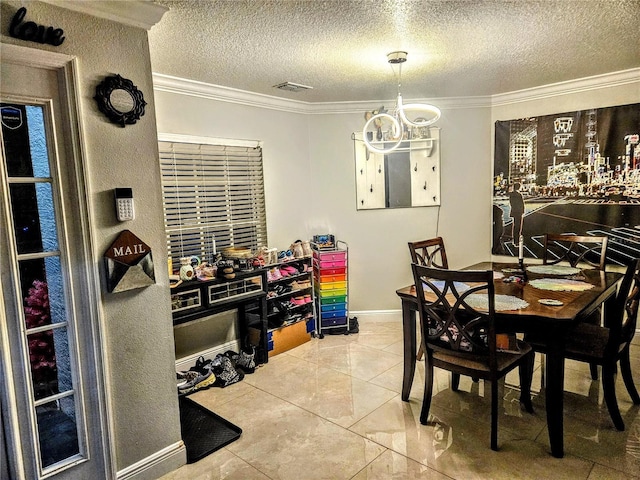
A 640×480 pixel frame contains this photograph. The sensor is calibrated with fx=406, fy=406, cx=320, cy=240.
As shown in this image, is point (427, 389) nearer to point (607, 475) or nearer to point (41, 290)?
point (607, 475)

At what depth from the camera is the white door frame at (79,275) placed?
1708 millimetres

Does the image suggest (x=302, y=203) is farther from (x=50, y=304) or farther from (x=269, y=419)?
(x=50, y=304)

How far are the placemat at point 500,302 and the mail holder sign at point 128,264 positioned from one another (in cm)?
184

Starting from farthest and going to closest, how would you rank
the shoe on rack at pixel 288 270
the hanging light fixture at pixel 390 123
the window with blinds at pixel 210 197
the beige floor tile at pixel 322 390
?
the shoe on rack at pixel 288 270 < the window with blinds at pixel 210 197 < the hanging light fixture at pixel 390 123 < the beige floor tile at pixel 322 390

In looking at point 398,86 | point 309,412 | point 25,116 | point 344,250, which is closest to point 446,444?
point 309,412

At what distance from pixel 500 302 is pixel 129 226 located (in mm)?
2136

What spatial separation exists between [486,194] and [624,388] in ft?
7.45

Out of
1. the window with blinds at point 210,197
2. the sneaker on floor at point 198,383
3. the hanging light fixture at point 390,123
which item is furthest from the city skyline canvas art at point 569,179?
the sneaker on floor at point 198,383

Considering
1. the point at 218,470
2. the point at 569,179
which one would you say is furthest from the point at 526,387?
the point at 569,179

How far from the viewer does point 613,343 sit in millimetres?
2387

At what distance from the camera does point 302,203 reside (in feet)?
14.6

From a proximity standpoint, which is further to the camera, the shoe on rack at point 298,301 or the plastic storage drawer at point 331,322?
the plastic storage drawer at point 331,322

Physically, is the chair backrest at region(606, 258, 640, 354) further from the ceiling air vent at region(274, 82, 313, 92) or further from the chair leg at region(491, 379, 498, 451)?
the ceiling air vent at region(274, 82, 313, 92)

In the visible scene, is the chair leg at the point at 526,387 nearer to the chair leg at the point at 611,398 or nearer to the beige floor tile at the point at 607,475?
the chair leg at the point at 611,398
